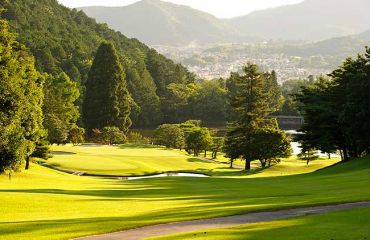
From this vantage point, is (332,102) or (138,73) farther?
(138,73)

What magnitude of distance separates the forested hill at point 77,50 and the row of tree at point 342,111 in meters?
77.3

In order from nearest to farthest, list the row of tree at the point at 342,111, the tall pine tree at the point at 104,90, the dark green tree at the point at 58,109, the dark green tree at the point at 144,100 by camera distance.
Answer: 1. the row of tree at the point at 342,111
2. the dark green tree at the point at 58,109
3. the tall pine tree at the point at 104,90
4. the dark green tree at the point at 144,100

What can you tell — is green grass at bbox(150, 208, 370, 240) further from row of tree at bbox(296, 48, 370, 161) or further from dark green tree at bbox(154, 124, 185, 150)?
dark green tree at bbox(154, 124, 185, 150)

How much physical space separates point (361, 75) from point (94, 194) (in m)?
31.2

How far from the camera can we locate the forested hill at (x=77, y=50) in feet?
432

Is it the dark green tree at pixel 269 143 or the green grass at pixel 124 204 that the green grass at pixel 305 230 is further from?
the dark green tree at pixel 269 143

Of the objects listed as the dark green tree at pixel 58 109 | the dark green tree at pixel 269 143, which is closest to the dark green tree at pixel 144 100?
the dark green tree at pixel 58 109

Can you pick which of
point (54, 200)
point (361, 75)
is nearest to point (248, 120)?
point (361, 75)

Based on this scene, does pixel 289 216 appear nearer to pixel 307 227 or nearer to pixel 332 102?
pixel 307 227

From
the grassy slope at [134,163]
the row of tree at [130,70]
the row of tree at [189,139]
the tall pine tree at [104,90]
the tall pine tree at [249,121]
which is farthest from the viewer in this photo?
the row of tree at [130,70]

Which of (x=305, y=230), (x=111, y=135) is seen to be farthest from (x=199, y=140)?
(x=305, y=230)

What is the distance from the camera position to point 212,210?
21.2m

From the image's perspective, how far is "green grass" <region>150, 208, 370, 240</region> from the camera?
1446 centimetres

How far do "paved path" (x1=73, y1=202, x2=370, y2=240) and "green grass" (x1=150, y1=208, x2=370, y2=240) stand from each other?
99 centimetres
